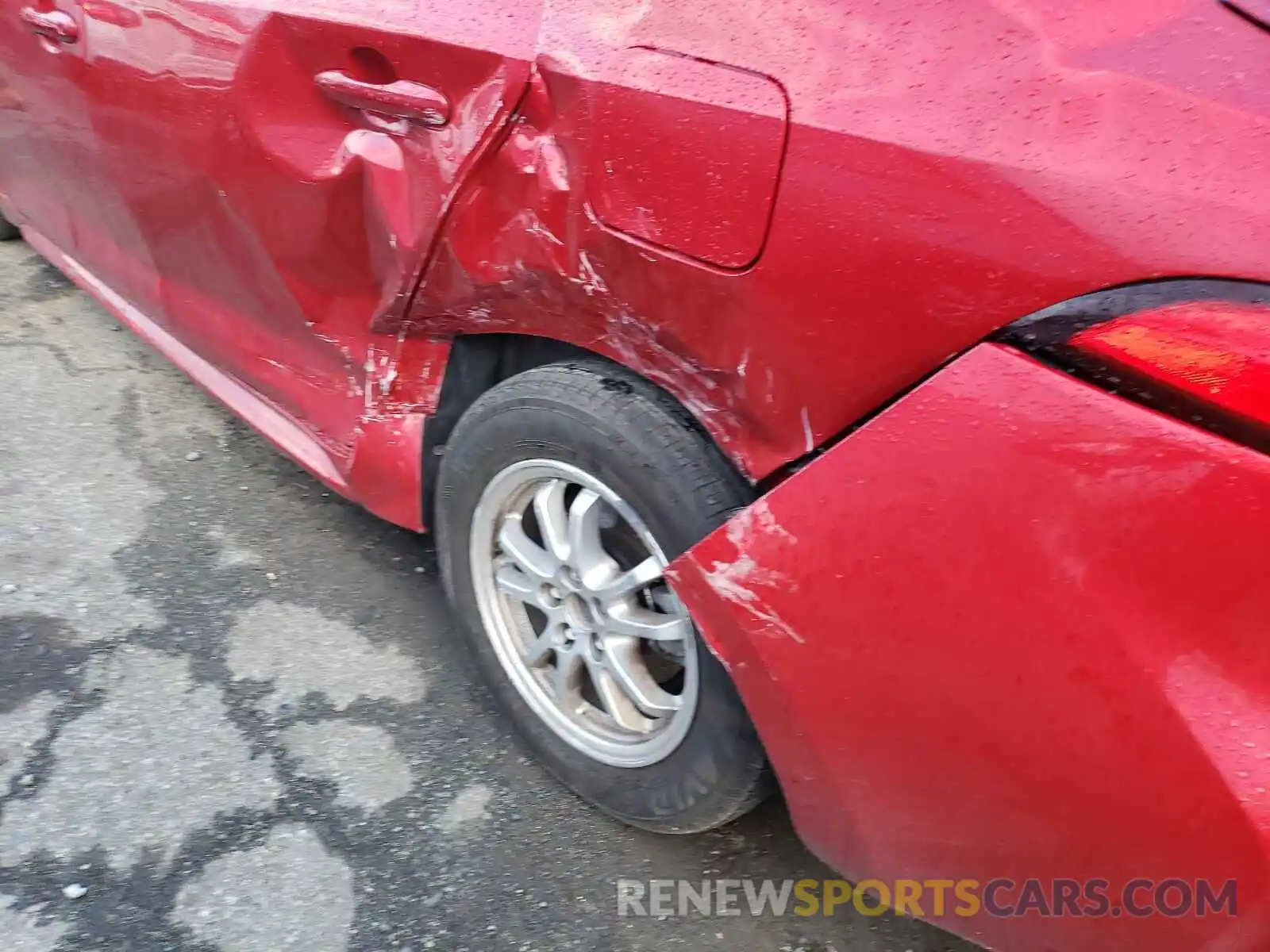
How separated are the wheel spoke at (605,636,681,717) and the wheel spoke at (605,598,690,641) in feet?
0.11

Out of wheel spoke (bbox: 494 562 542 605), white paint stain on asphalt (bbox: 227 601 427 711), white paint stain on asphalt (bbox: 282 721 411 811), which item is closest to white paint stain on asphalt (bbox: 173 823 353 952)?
white paint stain on asphalt (bbox: 282 721 411 811)

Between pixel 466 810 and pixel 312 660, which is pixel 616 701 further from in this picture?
pixel 312 660

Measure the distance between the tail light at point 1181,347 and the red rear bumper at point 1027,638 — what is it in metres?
0.02

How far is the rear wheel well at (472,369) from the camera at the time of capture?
1838 millimetres

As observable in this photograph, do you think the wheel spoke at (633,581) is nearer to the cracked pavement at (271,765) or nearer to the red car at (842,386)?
the red car at (842,386)

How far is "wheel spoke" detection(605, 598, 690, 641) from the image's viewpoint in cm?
166

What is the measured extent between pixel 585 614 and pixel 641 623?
154 millimetres

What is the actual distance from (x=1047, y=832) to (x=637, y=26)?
1145mm

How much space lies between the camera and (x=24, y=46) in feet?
8.60

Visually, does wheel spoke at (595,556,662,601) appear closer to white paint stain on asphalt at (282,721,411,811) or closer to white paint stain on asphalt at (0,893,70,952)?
white paint stain on asphalt at (282,721,411,811)

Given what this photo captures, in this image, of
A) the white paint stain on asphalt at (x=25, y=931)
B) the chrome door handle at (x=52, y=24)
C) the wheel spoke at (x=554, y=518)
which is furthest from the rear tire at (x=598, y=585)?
the chrome door handle at (x=52, y=24)

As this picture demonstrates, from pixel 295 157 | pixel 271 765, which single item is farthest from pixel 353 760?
pixel 295 157

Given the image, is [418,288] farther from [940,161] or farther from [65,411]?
[65,411]

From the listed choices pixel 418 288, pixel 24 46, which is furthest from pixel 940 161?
pixel 24 46
